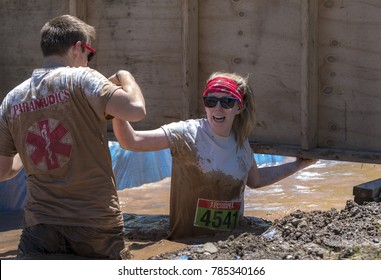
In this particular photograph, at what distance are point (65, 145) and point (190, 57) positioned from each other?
8.84ft

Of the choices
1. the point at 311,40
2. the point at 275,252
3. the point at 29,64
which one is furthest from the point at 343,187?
the point at 275,252

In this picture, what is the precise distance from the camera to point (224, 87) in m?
5.43

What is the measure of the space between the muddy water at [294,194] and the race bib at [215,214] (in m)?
1.79

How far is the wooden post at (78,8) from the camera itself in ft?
24.3

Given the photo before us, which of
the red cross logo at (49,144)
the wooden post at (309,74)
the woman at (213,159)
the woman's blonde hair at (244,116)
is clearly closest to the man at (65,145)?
the red cross logo at (49,144)

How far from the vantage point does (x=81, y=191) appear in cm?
442

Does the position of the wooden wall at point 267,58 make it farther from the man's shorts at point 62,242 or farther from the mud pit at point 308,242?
the man's shorts at point 62,242

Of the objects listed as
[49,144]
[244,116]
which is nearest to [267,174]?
[244,116]

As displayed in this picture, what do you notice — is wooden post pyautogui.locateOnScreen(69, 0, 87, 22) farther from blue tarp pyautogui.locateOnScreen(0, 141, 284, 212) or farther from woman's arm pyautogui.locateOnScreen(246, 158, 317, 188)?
woman's arm pyautogui.locateOnScreen(246, 158, 317, 188)

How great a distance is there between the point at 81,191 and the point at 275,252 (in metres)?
1.17

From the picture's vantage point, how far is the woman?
5.45m

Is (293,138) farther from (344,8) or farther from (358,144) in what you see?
(344,8)

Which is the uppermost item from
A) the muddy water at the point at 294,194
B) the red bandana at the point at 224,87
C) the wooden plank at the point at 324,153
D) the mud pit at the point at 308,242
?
the red bandana at the point at 224,87
